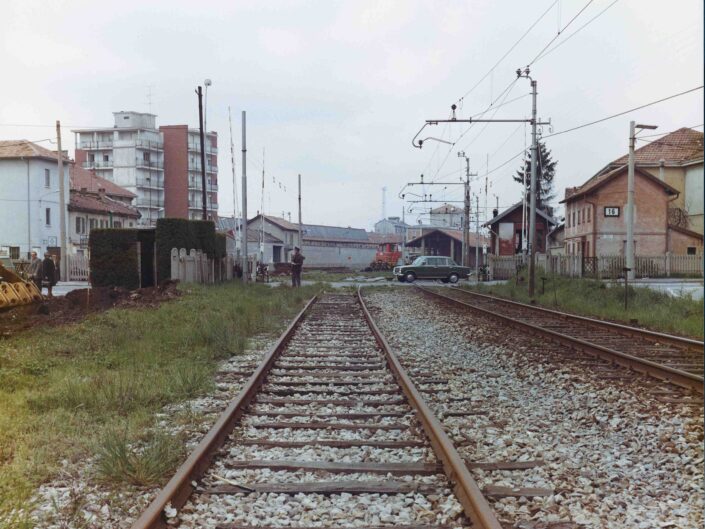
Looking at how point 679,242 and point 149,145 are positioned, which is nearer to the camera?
point 679,242

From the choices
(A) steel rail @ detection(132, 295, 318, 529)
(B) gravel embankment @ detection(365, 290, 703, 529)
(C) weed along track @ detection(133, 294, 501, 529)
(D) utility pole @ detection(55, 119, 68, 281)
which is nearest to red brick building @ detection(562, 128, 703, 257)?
(D) utility pole @ detection(55, 119, 68, 281)

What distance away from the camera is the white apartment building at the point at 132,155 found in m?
90.5

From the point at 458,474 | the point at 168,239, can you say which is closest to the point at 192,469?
the point at 458,474

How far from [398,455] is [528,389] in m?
3.36

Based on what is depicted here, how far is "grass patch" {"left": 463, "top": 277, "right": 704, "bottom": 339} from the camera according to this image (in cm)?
1488

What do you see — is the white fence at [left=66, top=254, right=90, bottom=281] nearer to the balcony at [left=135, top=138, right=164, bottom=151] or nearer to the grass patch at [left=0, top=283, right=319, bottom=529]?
the grass patch at [left=0, top=283, right=319, bottom=529]

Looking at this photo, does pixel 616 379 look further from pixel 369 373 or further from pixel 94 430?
pixel 94 430

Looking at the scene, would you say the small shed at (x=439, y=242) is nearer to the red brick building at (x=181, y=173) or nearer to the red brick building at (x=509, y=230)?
the red brick building at (x=509, y=230)

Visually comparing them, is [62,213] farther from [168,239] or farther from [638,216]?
[638,216]

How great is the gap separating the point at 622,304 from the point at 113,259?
18521mm

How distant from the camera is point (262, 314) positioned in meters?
17.7

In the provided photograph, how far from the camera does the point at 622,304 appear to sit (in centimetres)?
2050

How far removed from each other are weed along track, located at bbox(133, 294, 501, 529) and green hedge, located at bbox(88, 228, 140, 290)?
2010 centimetres

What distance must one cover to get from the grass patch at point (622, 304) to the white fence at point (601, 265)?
1122 centimetres
